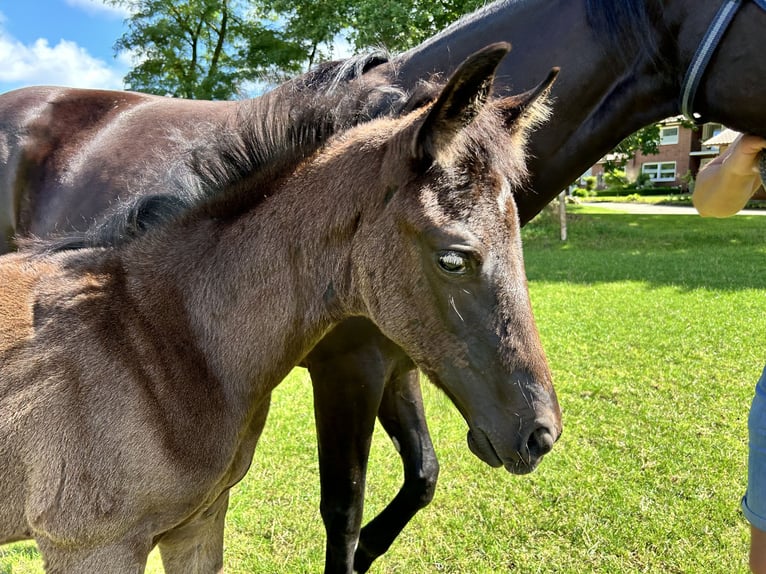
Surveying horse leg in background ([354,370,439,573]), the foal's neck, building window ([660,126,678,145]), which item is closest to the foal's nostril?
the foal's neck

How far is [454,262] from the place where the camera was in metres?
1.45

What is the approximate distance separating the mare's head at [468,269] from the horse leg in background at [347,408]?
667mm

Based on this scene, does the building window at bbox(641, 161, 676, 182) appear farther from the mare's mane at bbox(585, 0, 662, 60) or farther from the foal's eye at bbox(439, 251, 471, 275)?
the foal's eye at bbox(439, 251, 471, 275)

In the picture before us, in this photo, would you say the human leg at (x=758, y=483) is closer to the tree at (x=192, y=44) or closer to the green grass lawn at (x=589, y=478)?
the green grass lawn at (x=589, y=478)

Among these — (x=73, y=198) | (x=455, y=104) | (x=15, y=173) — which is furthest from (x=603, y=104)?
(x=15, y=173)

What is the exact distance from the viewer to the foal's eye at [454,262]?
1450 millimetres

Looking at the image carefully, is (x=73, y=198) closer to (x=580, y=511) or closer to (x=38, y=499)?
(x=38, y=499)

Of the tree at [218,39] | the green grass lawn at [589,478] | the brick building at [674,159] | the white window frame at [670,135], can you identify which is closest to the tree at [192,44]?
the tree at [218,39]

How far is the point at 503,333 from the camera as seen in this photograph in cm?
148

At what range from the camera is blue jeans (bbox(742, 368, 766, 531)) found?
67.2 inches

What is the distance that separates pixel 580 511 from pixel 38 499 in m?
2.81

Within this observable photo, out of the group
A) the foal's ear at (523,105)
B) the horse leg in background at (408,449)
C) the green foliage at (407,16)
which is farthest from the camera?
the green foliage at (407,16)

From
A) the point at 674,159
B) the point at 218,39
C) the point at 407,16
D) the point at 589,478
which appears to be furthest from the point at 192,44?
the point at 674,159

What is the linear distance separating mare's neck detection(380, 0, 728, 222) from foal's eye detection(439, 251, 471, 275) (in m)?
0.76
